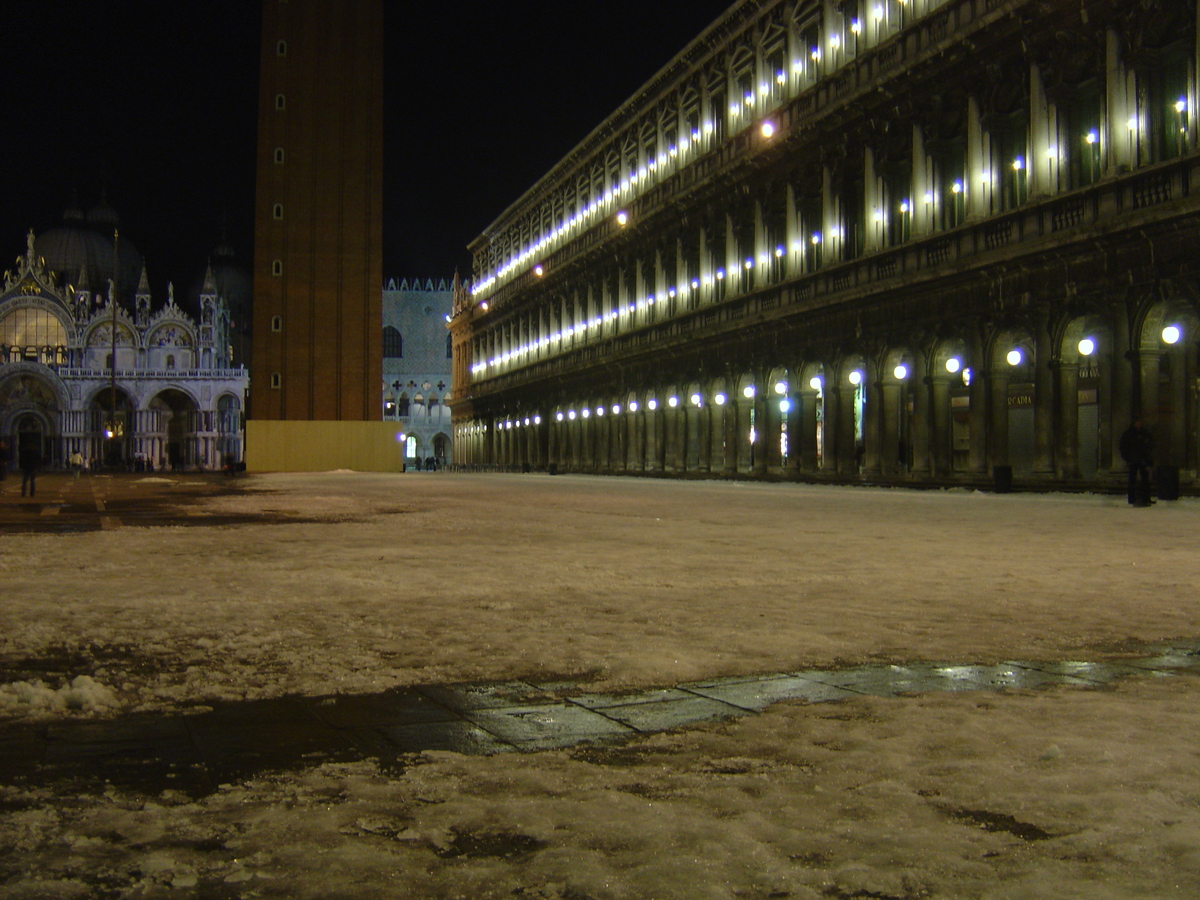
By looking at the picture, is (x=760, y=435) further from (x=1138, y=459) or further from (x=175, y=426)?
(x=175, y=426)

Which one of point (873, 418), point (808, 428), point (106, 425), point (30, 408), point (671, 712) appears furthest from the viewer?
point (106, 425)

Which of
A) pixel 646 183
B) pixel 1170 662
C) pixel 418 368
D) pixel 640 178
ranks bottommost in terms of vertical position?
pixel 1170 662

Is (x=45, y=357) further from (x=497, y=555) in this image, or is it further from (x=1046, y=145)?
(x=497, y=555)

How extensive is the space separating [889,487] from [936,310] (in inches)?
209

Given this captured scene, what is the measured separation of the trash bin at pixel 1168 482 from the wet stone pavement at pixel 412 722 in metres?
18.3

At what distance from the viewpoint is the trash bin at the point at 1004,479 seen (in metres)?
26.6

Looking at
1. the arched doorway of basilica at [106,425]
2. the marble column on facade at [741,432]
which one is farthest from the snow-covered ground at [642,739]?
the arched doorway of basilica at [106,425]

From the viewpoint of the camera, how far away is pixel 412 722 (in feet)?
13.7

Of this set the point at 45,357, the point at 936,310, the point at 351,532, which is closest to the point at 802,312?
the point at 936,310

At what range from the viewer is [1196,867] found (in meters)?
2.63

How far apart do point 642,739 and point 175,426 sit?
11455 cm

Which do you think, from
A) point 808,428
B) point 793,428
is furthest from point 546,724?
point 793,428

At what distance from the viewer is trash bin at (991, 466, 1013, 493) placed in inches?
1048

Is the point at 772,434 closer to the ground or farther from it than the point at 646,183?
closer to the ground
